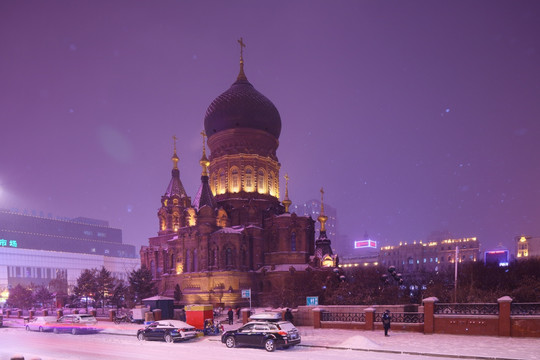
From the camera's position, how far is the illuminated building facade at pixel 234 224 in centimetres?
5431

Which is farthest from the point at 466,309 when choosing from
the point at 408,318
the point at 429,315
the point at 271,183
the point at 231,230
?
the point at 271,183

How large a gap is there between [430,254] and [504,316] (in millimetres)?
124570

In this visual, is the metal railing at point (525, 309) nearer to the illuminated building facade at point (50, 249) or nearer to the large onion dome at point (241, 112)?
the large onion dome at point (241, 112)

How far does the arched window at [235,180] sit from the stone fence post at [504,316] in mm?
43885

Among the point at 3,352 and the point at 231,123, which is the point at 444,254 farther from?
the point at 3,352

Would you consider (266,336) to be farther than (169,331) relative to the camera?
No

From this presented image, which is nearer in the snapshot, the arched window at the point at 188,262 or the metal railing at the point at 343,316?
the metal railing at the point at 343,316

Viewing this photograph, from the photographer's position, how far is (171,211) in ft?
216

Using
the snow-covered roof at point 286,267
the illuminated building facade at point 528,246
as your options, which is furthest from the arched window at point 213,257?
the illuminated building facade at point 528,246

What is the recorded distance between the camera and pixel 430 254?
138 m

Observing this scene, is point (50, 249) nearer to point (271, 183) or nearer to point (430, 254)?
point (271, 183)

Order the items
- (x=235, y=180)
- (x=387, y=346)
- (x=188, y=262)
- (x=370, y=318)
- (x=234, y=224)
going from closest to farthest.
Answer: (x=387, y=346) < (x=370, y=318) < (x=188, y=262) < (x=234, y=224) < (x=235, y=180)

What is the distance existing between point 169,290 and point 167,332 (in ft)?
112

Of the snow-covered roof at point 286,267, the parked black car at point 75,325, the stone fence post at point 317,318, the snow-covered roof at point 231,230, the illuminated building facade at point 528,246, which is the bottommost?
the illuminated building facade at point 528,246
